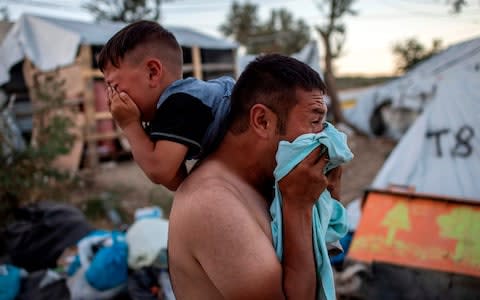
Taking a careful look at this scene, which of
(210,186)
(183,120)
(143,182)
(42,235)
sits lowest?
(143,182)

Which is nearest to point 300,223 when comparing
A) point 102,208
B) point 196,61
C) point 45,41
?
point 102,208

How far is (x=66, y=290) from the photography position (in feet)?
11.6

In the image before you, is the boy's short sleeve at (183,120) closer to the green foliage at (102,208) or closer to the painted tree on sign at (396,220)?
the painted tree on sign at (396,220)

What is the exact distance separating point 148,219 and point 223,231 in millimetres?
3021

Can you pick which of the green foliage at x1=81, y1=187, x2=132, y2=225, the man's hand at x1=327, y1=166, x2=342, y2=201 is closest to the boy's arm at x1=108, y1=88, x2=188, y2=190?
the man's hand at x1=327, y1=166, x2=342, y2=201

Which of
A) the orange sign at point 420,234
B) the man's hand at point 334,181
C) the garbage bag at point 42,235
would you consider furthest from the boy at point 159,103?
the garbage bag at point 42,235

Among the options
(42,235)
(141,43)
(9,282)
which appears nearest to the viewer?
(141,43)

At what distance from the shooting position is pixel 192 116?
122cm

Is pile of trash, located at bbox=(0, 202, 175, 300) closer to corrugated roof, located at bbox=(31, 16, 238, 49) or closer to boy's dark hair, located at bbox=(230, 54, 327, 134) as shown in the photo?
boy's dark hair, located at bbox=(230, 54, 327, 134)

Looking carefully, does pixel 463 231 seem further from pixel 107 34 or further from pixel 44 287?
pixel 107 34

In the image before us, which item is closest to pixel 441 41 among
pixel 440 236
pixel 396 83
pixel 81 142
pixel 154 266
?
pixel 396 83

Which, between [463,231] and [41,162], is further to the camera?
[41,162]

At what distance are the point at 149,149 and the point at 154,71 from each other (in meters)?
0.25

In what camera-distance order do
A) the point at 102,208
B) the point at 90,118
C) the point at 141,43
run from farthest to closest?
the point at 90,118 < the point at 102,208 < the point at 141,43
